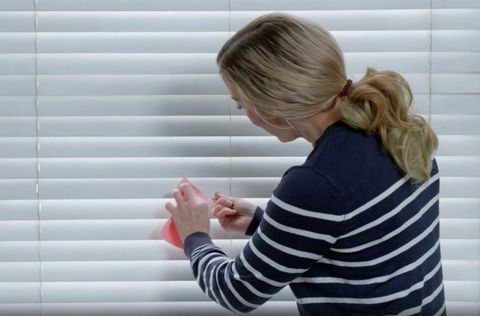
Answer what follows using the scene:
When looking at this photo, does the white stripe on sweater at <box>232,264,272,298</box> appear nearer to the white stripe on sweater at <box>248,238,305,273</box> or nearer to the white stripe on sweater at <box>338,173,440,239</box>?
the white stripe on sweater at <box>248,238,305,273</box>

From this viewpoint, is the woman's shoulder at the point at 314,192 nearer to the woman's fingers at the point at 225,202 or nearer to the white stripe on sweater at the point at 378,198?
the white stripe on sweater at the point at 378,198

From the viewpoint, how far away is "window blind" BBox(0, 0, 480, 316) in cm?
112

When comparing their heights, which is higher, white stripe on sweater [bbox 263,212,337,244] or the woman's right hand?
white stripe on sweater [bbox 263,212,337,244]

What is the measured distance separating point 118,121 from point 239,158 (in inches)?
9.5

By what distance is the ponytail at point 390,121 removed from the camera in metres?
0.89

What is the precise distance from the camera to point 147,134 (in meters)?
1.14

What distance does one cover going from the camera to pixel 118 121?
114 cm

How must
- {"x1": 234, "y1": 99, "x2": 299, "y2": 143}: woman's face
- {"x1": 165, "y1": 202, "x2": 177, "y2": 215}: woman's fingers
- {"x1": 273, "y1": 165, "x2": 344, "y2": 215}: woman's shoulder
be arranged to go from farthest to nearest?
{"x1": 165, "y1": 202, "x2": 177, "y2": 215}: woman's fingers < {"x1": 234, "y1": 99, "x2": 299, "y2": 143}: woman's face < {"x1": 273, "y1": 165, "x2": 344, "y2": 215}: woman's shoulder

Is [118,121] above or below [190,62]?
below

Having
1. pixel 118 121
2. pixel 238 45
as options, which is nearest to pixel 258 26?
pixel 238 45

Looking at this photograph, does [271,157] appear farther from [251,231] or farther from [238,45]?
[238,45]

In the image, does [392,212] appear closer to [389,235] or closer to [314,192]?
[389,235]

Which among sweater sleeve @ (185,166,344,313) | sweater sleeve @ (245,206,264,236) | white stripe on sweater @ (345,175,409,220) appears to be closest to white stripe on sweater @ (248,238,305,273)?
sweater sleeve @ (185,166,344,313)

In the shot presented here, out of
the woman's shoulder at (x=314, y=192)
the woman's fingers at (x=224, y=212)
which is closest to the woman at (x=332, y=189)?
the woman's shoulder at (x=314, y=192)
